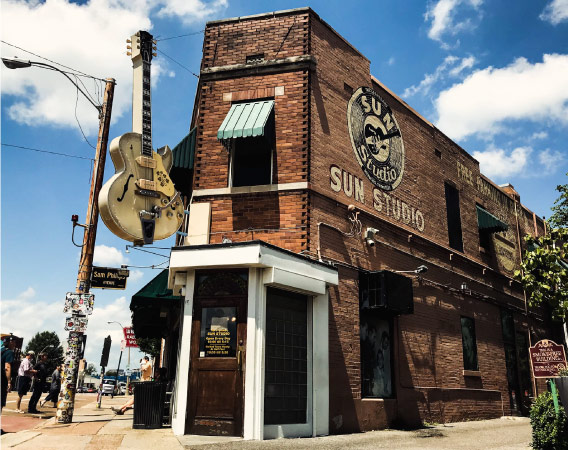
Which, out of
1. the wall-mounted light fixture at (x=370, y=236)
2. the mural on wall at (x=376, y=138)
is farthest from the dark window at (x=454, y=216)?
the wall-mounted light fixture at (x=370, y=236)

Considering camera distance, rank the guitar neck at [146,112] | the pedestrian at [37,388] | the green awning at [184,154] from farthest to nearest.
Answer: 1. the pedestrian at [37,388]
2. the green awning at [184,154]
3. the guitar neck at [146,112]

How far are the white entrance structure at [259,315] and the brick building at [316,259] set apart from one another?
0.03 metres

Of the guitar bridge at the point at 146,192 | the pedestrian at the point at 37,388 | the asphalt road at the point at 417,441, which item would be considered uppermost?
the guitar bridge at the point at 146,192

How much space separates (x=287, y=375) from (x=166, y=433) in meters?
2.63

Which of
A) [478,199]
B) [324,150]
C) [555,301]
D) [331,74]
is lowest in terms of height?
[555,301]

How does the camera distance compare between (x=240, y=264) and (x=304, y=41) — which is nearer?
(x=240, y=264)

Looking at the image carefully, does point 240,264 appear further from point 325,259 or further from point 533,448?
point 533,448

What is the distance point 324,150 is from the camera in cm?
1253

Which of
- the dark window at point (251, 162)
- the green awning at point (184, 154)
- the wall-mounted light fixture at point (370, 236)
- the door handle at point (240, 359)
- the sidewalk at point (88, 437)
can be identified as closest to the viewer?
the sidewalk at point (88, 437)

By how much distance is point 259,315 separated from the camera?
966cm

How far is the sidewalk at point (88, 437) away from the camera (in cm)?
766

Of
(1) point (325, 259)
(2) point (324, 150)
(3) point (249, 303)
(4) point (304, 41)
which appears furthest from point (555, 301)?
(4) point (304, 41)

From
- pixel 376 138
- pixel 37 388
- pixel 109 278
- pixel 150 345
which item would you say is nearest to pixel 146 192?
pixel 109 278

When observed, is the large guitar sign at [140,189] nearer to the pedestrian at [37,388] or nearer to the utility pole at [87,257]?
the utility pole at [87,257]
